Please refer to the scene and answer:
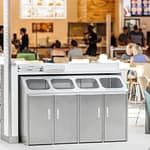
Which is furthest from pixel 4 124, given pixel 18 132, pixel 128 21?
pixel 128 21

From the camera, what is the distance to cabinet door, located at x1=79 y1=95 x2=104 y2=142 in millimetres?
7914

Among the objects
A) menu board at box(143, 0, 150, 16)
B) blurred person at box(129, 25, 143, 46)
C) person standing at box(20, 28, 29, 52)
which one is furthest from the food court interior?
menu board at box(143, 0, 150, 16)

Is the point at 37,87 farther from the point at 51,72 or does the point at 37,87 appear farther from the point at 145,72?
the point at 145,72

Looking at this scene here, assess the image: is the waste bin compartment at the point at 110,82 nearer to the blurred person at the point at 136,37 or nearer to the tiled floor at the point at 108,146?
the tiled floor at the point at 108,146

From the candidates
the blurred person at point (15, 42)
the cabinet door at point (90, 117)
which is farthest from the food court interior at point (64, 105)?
the blurred person at point (15, 42)

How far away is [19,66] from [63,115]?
86 cm

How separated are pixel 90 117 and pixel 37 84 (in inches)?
32.4

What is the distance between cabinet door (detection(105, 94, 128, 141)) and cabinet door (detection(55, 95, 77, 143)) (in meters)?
0.45

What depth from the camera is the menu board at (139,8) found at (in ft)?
60.7

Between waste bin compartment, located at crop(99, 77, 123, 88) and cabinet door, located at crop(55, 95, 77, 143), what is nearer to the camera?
cabinet door, located at crop(55, 95, 77, 143)

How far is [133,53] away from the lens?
13.6m

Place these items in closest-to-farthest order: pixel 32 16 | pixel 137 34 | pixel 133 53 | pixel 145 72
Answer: pixel 145 72 → pixel 133 53 → pixel 32 16 → pixel 137 34

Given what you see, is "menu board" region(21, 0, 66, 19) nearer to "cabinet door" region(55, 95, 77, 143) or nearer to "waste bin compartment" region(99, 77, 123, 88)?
"waste bin compartment" region(99, 77, 123, 88)

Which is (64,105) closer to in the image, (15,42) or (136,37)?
(15,42)
